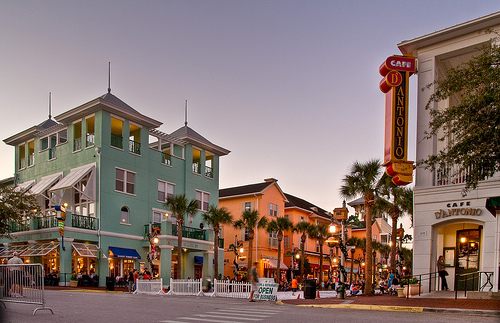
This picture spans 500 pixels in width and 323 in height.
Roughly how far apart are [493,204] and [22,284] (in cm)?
1635

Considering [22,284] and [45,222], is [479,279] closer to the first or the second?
[22,284]

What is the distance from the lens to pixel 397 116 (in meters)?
22.0

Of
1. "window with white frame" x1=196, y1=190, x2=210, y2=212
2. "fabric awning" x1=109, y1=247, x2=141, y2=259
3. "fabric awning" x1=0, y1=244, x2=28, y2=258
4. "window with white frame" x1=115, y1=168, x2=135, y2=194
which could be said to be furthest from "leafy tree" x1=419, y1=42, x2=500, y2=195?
"window with white frame" x1=196, y1=190, x2=210, y2=212

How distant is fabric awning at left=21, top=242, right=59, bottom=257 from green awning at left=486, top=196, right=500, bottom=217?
94.5 feet

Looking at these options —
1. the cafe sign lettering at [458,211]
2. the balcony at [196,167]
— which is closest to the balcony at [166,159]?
the balcony at [196,167]

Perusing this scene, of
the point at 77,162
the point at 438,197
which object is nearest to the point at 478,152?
the point at 438,197

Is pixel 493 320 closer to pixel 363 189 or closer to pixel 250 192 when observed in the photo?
pixel 363 189

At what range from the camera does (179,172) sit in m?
46.5

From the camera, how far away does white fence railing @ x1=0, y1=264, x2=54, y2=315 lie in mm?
12656

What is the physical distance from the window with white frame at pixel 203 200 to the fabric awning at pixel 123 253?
9945 millimetres

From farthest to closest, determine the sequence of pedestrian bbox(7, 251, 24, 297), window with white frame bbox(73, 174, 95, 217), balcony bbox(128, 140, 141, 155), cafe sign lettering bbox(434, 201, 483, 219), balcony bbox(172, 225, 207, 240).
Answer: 1. balcony bbox(172, 225, 207, 240)
2. balcony bbox(128, 140, 141, 155)
3. window with white frame bbox(73, 174, 95, 217)
4. cafe sign lettering bbox(434, 201, 483, 219)
5. pedestrian bbox(7, 251, 24, 297)

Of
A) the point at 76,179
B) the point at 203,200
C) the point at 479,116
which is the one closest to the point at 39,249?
the point at 76,179

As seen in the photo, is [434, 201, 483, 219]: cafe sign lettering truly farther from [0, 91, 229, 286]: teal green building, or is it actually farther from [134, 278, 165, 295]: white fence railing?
[0, 91, 229, 286]: teal green building

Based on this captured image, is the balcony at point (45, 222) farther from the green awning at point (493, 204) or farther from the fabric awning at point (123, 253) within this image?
the green awning at point (493, 204)
